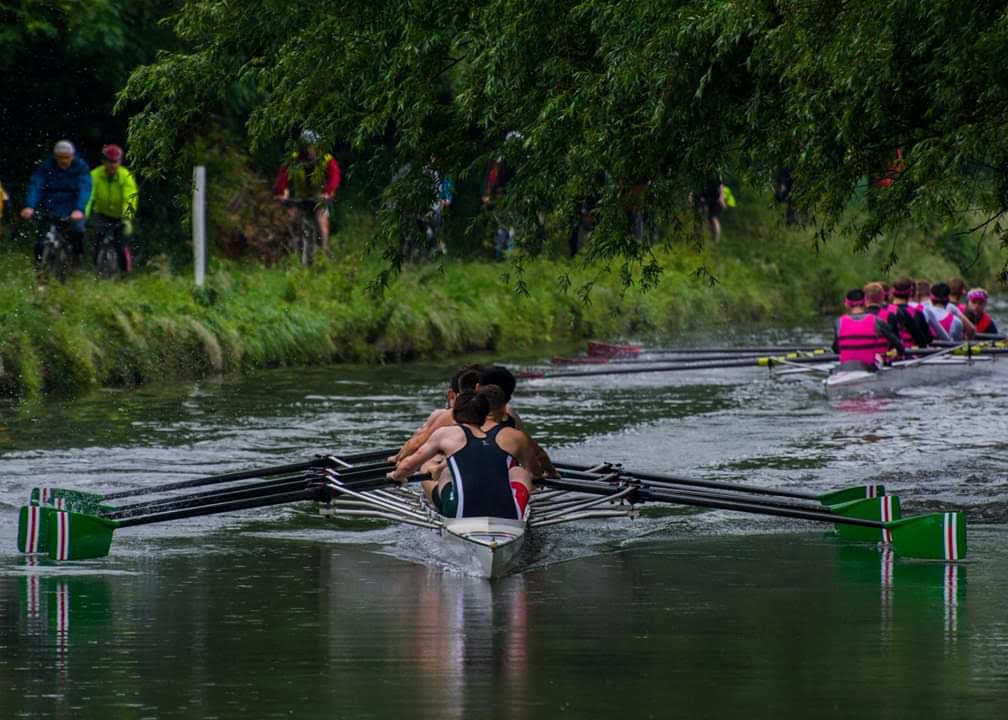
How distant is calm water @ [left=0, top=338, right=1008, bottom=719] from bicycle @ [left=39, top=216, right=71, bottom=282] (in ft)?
18.7

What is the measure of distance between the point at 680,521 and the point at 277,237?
712 inches

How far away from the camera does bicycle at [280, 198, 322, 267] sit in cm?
2958

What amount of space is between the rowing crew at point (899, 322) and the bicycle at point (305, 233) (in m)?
7.81

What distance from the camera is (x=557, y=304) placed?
32500 mm

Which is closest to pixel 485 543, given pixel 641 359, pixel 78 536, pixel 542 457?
pixel 542 457

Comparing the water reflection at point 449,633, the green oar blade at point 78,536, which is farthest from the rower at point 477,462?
the green oar blade at point 78,536

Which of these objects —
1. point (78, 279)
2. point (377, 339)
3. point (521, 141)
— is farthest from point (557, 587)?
point (377, 339)

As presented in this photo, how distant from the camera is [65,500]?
13.6m

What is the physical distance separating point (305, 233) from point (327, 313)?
291 cm

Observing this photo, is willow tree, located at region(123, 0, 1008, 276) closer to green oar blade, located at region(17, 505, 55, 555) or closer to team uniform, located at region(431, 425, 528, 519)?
team uniform, located at region(431, 425, 528, 519)

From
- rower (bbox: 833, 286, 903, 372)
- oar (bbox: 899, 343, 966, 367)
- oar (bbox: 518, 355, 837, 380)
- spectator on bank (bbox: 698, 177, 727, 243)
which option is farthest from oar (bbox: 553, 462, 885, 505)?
spectator on bank (bbox: 698, 177, 727, 243)

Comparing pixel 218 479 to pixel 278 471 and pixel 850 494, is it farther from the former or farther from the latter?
pixel 850 494

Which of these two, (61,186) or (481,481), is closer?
(481,481)

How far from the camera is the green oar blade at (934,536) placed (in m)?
12.7
